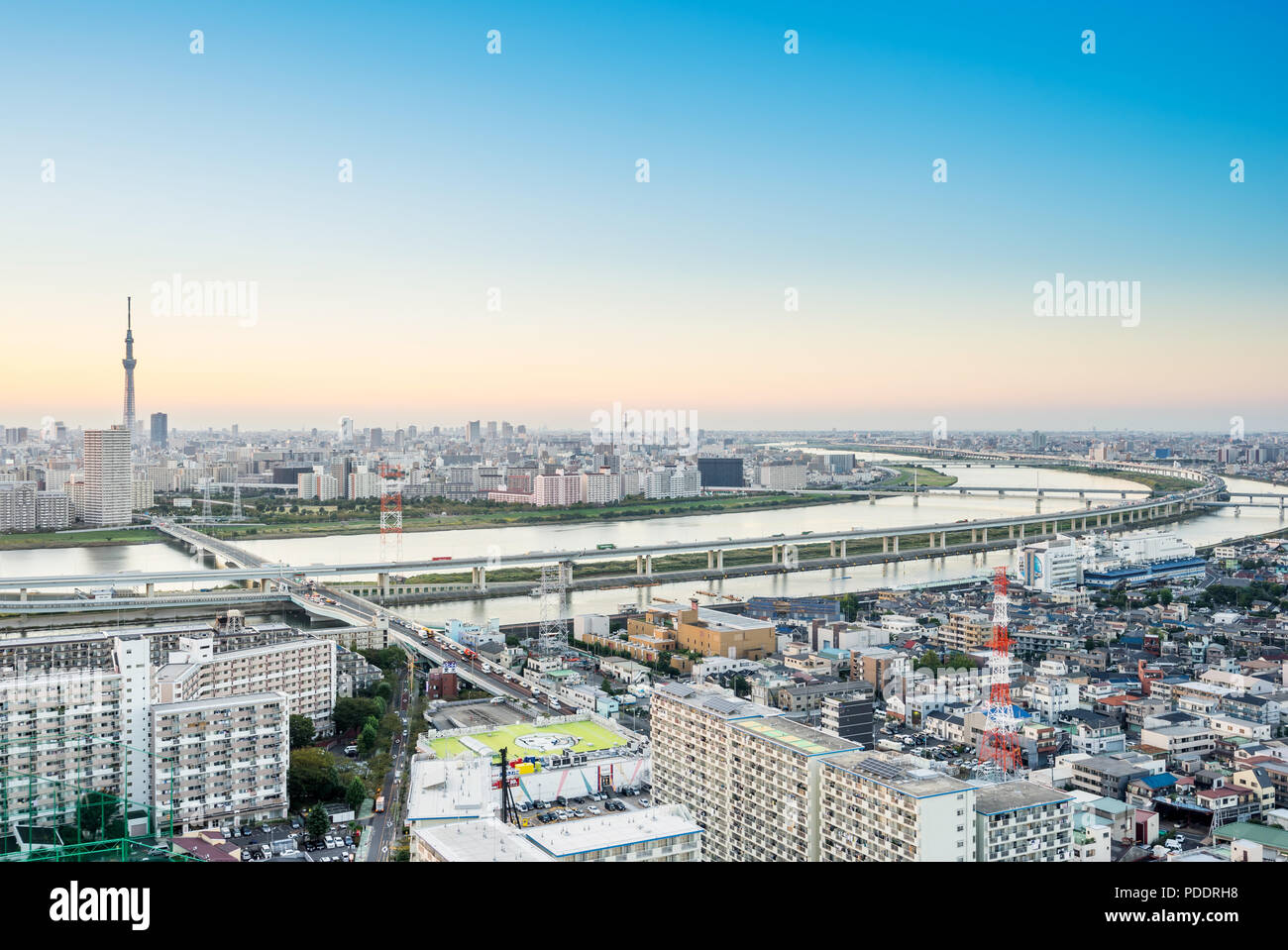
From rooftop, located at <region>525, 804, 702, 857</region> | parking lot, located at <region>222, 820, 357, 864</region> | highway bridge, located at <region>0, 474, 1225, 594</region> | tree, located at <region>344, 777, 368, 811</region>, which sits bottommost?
parking lot, located at <region>222, 820, 357, 864</region>

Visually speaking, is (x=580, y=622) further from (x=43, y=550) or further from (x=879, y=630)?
(x=43, y=550)

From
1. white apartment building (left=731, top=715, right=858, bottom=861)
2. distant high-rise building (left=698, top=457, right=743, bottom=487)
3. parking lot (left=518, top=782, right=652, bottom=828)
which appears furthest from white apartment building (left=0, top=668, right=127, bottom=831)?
distant high-rise building (left=698, top=457, right=743, bottom=487)

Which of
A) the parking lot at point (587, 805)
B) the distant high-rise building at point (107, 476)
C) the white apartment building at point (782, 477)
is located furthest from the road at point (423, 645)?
the white apartment building at point (782, 477)

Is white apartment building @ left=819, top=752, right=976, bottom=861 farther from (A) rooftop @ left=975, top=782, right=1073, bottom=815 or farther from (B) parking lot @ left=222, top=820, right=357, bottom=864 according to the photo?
(B) parking lot @ left=222, top=820, right=357, bottom=864

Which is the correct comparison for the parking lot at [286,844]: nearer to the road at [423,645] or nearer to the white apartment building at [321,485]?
the road at [423,645]

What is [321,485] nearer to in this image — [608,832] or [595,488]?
[595,488]
